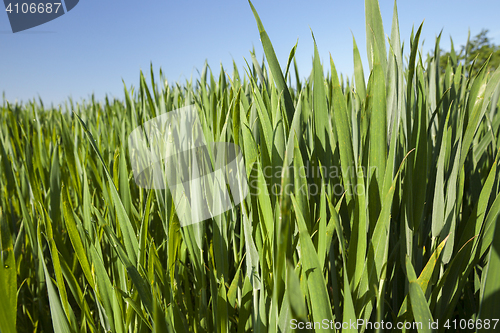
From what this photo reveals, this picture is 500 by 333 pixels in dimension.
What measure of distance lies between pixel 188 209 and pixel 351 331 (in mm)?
275

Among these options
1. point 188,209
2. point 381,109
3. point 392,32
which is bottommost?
point 188,209

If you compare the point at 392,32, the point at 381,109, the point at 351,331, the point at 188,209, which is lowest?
the point at 351,331

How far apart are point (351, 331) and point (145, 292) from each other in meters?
0.25

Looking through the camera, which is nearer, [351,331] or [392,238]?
[351,331]

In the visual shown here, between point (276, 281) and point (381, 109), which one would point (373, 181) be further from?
→ point (276, 281)

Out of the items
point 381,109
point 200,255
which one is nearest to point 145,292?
point 200,255

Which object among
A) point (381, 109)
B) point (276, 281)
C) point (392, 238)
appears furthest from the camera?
point (392, 238)

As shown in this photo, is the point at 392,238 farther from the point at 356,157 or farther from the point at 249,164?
the point at 249,164

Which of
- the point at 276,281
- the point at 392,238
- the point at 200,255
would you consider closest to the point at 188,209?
the point at 200,255

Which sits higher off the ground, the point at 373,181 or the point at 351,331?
the point at 373,181

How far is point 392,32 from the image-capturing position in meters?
0.43

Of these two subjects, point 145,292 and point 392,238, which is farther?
point 392,238

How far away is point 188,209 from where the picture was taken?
44 centimetres

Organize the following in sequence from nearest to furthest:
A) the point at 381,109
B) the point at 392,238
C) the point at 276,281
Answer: the point at 276,281 → the point at 381,109 → the point at 392,238
